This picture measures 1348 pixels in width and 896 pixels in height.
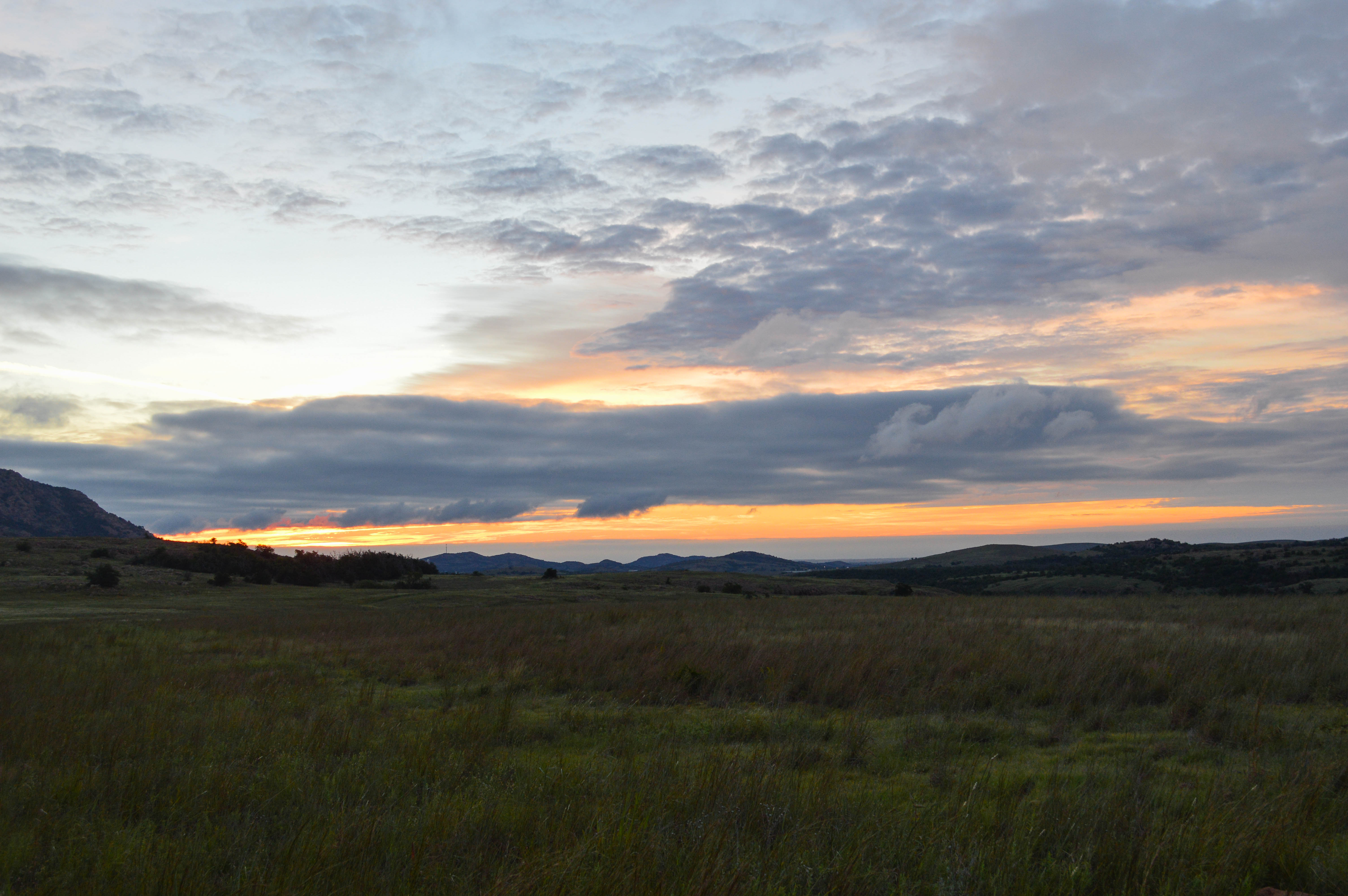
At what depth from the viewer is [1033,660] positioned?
13039 millimetres

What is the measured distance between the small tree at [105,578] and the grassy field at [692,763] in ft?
95.7

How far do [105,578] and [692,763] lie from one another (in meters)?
48.1

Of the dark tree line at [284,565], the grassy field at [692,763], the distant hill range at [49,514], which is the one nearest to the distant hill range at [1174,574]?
the grassy field at [692,763]

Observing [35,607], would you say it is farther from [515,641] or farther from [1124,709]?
[1124,709]

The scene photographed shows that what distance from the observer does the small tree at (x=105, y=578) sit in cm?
4256

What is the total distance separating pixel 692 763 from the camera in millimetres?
7176

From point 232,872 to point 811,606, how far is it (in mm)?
27294

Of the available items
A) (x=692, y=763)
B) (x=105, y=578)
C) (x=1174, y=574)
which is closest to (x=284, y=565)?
(x=105, y=578)

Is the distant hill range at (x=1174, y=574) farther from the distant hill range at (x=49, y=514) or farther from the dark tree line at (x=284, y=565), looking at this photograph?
the distant hill range at (x=49, y=514)

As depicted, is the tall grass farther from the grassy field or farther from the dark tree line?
the dark tree line

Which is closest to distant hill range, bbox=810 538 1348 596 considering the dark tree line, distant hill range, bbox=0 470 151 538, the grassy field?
the grassy field

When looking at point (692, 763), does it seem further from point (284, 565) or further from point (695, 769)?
point (284, 565)

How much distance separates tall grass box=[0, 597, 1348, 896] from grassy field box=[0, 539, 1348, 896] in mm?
36

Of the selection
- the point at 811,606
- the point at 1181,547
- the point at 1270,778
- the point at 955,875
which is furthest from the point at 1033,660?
the point at 1181,547
